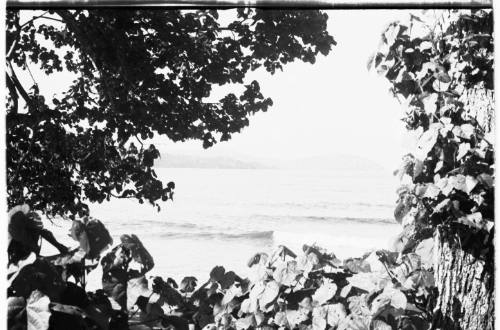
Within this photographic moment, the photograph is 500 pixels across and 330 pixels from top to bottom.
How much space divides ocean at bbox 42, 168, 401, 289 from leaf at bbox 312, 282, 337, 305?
33 cm

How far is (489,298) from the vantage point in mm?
1783

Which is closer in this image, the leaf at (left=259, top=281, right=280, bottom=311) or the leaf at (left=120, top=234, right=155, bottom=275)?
the leaf at (left=120, top=234, right=155, bottom=275)

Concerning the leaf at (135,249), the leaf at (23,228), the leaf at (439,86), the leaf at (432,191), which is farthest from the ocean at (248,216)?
the leaf at (23,228)

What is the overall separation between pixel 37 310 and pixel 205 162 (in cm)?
101

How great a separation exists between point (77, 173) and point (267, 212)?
2.72 feet

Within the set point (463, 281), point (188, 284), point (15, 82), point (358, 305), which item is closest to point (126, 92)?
point (15, 82)

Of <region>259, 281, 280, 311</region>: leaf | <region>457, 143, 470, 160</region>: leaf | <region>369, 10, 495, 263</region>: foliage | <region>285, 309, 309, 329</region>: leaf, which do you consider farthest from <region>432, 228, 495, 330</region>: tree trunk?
<region>259, 281, 280, 311</region>: leaf

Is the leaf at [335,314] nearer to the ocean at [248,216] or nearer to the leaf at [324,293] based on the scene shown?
the leaf at [324,293]

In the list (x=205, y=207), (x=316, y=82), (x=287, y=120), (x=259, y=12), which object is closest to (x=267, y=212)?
(x=205, y=207)

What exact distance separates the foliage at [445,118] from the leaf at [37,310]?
1181 mm

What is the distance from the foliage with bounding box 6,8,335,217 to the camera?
218cm

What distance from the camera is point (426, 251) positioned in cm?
188

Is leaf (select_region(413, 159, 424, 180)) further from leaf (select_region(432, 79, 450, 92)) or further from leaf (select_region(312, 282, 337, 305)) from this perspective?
leaf (select_region(312, 282, 337, 305))

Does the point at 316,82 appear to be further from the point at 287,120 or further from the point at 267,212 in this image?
the point at 267,212
